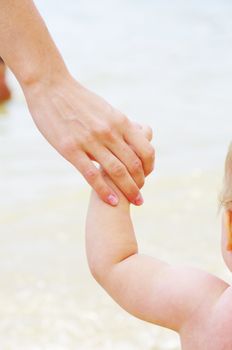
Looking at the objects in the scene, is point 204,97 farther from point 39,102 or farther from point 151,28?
point 39,102

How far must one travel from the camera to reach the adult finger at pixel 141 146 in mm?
1729

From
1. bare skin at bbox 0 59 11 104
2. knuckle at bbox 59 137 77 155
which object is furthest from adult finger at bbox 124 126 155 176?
bare skin at bbox 0 59 11 104

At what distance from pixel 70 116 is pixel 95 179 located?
17 centimetres

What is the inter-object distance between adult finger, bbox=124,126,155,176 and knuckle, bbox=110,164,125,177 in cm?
5

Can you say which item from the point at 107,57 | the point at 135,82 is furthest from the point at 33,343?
the point at 107,57

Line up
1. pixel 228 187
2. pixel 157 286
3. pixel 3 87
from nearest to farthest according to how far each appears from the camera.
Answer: pixel 228 187 → pixel 157 286 → pixel 3 87

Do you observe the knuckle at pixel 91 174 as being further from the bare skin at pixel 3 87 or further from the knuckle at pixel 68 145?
the bare skin at pixel 3 87

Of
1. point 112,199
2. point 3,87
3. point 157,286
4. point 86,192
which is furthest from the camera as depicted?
point 3,87

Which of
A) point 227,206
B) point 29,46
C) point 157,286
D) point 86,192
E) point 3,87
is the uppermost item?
point 29,46

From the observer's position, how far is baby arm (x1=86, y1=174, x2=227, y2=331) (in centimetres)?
146

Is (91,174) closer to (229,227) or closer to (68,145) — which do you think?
(68,145)

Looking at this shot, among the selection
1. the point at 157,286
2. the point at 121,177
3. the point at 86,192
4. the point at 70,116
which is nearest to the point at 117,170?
the point at 121,177

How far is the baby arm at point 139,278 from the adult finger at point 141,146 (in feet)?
0.38

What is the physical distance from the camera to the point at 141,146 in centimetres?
173
